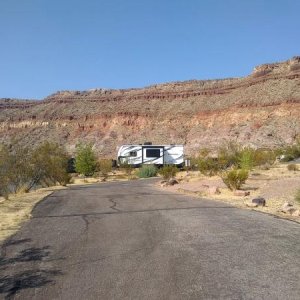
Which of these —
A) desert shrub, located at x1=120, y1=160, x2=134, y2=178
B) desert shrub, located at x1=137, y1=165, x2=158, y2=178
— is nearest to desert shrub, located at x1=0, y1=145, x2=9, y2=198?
desert shrub, located at x1=137, y1=165, x2=158, y2=178

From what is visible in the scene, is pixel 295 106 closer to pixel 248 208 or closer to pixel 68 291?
pixel 248 208

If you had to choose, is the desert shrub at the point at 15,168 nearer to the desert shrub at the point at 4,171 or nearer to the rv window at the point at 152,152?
the desert shrub at the point at 4,171

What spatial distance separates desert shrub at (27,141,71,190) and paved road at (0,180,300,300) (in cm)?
1781

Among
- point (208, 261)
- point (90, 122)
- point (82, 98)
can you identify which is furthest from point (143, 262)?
point (82, 98)

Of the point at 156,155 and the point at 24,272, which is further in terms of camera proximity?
the point at 156,155

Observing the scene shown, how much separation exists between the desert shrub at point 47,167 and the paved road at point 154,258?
17.8 metres

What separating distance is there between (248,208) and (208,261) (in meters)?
7.84

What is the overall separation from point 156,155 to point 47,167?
2760cm

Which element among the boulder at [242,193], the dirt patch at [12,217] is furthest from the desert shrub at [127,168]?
the dirt patch at [12,217]

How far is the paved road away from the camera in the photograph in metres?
6.25

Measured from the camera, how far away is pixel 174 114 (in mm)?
102375

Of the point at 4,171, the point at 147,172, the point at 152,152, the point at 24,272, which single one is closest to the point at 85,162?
the point at 147,172

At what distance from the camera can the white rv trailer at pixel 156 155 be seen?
57719mm

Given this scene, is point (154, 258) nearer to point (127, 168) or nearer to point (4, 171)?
point (4, 171)
